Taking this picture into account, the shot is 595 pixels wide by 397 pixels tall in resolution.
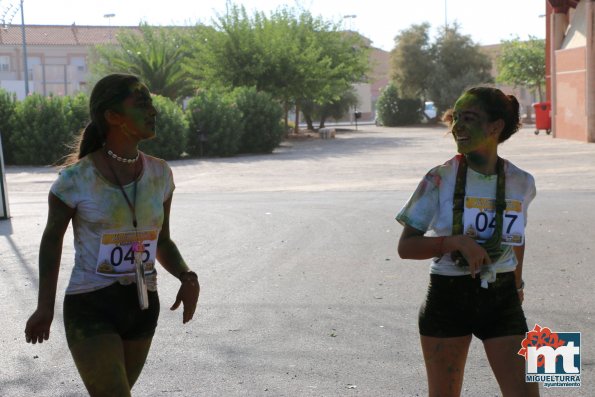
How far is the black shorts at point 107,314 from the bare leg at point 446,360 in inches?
42.0

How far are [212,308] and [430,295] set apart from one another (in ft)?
14.7

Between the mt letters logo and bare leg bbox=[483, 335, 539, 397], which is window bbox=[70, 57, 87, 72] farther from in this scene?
bare leg bbox=[483, 335, 539, 397]

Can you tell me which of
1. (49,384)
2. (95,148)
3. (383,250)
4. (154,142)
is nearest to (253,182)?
(154,142)

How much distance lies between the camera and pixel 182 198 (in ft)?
62.1

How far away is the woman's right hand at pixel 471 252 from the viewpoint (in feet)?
12.3

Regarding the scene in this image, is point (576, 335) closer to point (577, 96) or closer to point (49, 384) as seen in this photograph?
point (49, 384)

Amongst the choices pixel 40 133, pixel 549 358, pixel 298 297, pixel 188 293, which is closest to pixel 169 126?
pixel 40 133

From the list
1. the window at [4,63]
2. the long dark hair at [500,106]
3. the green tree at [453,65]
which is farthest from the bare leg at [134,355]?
the window at [4,63]

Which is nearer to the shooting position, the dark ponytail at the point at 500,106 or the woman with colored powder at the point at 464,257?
the woman with colored powder at the point at 464,257

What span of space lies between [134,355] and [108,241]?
1.47 feet

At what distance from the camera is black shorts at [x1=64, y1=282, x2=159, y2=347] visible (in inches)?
149

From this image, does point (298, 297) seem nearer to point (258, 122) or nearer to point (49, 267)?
point (49, 267)

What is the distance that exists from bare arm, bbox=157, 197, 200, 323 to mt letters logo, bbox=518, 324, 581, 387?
1.28 m

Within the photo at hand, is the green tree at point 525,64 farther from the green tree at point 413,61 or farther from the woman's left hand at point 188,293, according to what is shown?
the woman's left hand at point 188,293
